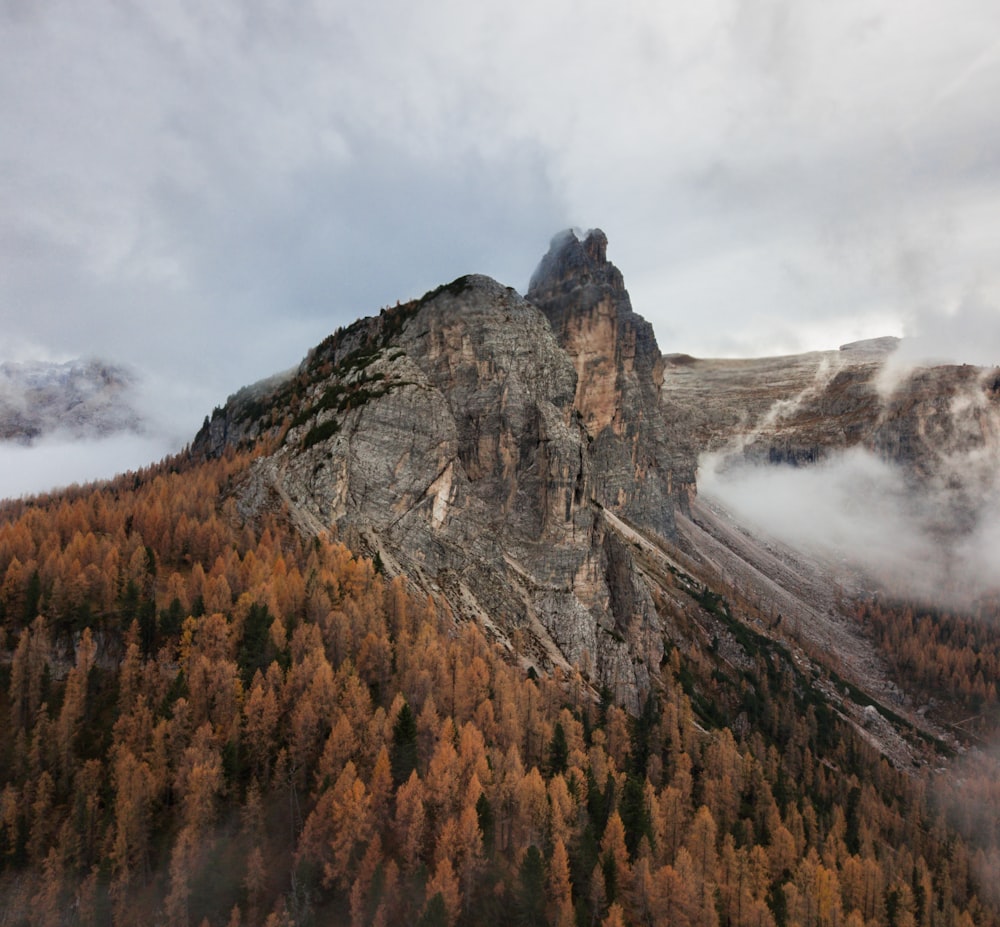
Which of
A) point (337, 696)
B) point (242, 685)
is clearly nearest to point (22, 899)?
point (242, 685)

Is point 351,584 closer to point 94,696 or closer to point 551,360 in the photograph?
point 94,696

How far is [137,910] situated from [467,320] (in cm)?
10447

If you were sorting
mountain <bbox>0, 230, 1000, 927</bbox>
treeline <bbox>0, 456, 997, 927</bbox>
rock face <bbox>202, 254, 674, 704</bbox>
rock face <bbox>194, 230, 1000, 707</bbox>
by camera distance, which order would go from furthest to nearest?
rock face <bbox>202, 254, 674, 704</bbox>, rock face <bbox>194, 230, 1000, 707</bbox>, mountain <bbox>0, 230, 1000, 927</bbox>, treeline <bbox>0, 456, 997, 927</bbox>

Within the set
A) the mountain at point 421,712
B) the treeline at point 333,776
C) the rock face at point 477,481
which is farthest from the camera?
the rock face at point 477,481

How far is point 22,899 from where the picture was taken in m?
48.6

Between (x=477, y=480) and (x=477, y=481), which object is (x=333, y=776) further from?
(x=477, y=480)

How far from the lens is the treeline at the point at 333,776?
51562mm

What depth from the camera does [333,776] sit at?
197ft

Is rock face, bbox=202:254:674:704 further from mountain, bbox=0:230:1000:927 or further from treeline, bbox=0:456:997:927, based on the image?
treeline, bbox=0:456:997:927

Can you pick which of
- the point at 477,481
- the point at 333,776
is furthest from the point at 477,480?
the point at 333,776

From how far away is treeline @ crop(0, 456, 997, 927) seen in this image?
169 ft

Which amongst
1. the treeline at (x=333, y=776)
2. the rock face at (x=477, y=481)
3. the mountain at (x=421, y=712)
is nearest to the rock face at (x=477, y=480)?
the rock face at (x=477, y=481)

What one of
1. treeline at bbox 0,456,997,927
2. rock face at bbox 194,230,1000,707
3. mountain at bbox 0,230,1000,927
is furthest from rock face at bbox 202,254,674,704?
treeline at bbox 0,456,997,927

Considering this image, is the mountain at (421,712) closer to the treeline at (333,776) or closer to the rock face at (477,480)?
the treeline at (333,776)
